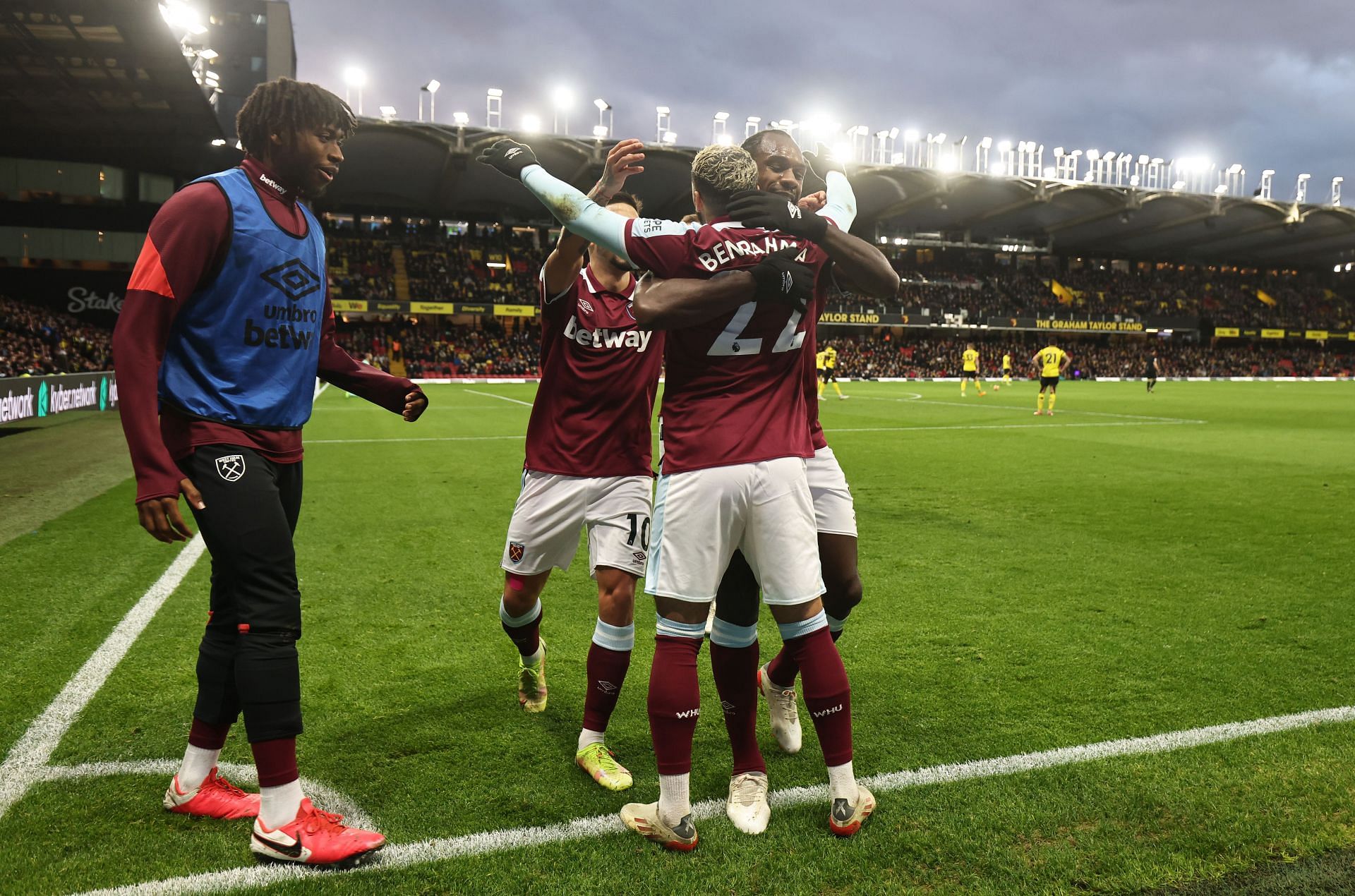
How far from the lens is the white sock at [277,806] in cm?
255

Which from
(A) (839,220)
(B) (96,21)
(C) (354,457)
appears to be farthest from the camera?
(B) (96,21)

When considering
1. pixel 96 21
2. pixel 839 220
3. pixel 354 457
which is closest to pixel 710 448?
pixel 839 220

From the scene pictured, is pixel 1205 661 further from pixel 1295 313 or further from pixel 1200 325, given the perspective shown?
pixel 1295 313

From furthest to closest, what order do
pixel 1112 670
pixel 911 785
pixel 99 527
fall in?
pixel 99 527
pixel 1112 670
pixel 911 785

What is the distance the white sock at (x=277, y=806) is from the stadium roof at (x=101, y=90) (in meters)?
25.9

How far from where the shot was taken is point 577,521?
11.5ft

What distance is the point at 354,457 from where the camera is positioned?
1267 cm

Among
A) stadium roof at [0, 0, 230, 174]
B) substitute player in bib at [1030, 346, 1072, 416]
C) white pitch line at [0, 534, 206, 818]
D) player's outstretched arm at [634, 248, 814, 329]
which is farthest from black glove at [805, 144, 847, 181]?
stadium roof at [0, 0, 230, 174]

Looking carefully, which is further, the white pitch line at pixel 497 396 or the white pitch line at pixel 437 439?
the white pitch line at pixel 497 396

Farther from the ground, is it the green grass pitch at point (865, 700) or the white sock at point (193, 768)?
the white sock at point (193, 768)

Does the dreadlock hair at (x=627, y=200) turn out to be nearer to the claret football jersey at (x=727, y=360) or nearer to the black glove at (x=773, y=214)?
the claret football jersey at (x=727, y=360)

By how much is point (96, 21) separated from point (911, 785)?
94.4 ft

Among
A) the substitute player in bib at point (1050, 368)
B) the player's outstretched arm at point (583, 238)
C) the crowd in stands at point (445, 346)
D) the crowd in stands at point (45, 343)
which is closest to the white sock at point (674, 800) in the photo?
the player's outstretched arm at point (583, 238)

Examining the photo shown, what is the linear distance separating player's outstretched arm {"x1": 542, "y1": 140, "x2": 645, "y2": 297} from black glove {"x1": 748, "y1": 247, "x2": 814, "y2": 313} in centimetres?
45
